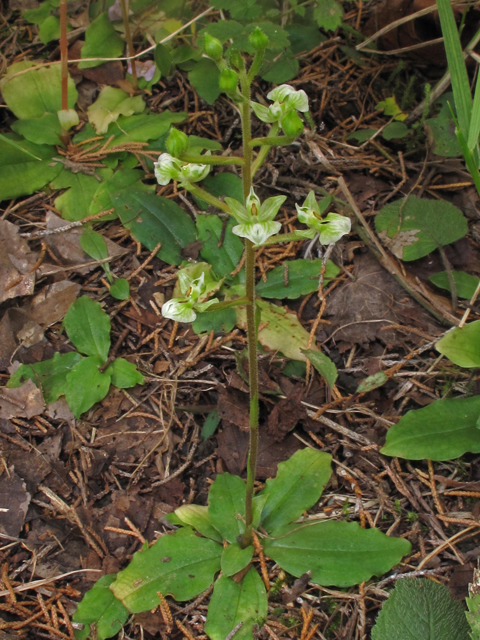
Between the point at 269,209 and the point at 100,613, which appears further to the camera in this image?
the point at 100,613

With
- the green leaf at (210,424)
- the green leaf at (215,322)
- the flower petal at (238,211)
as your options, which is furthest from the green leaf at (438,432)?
the flower petal at (238,211)

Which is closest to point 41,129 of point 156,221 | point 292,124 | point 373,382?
point 156,221

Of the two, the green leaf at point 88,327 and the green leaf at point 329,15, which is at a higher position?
the green leaf at point 329,15

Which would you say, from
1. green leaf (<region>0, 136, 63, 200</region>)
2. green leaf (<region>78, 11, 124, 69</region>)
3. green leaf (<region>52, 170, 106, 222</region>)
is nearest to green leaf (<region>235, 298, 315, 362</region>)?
green leaf (<region>52, 170, 106, 222</region>)

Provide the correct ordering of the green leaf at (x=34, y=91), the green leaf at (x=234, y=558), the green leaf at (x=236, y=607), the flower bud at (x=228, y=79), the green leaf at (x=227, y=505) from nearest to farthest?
the flower bud at (x=228, y=79)
the green leaf at (x=236, y=607)
the green leaf at (x=234, y=558)
the green leaf at (x=227, y=505)
the green leaf at (x=34, y=91)

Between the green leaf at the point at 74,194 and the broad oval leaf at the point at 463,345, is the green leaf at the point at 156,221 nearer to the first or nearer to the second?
the green leaf at the point at 74,194

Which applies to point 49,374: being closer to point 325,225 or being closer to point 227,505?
point 227,505
